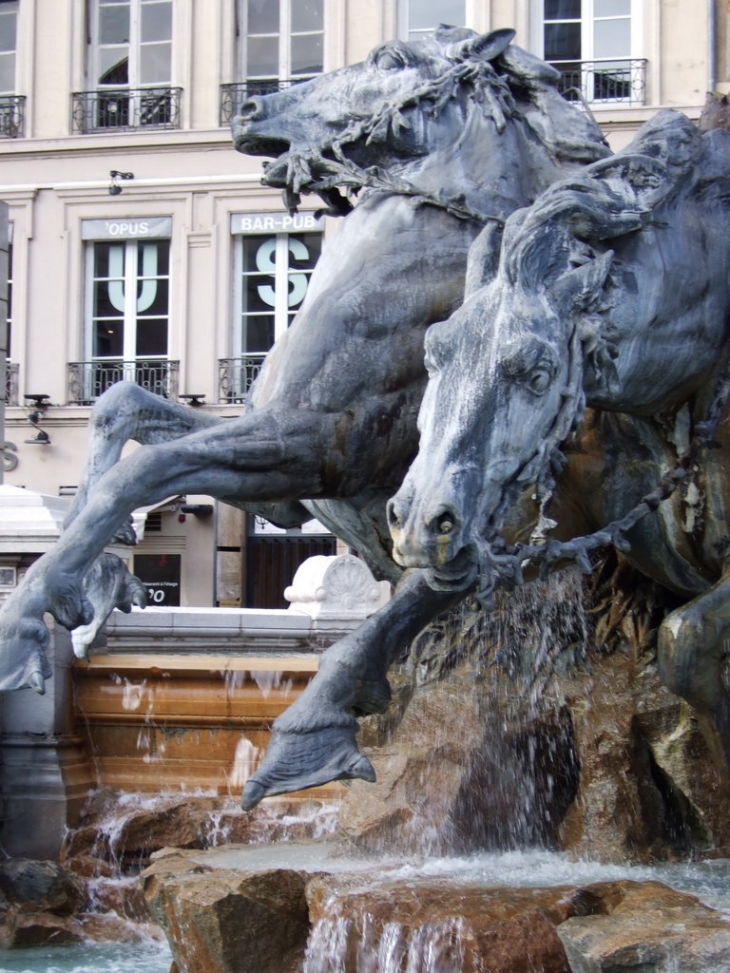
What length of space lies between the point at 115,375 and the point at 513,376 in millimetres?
21856

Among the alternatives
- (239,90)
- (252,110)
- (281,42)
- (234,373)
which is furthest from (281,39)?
(252,110)

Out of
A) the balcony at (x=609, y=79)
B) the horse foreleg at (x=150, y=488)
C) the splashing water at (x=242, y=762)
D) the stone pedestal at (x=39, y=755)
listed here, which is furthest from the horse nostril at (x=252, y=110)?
the balcony at (x=609, y=79)

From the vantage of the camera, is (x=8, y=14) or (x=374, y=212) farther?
(x=8, y=14)

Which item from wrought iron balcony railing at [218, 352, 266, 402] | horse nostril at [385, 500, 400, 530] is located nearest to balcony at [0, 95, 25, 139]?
wrought iron balcony railing at [218, 352, 266, 402]

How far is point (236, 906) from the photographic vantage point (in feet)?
15.9

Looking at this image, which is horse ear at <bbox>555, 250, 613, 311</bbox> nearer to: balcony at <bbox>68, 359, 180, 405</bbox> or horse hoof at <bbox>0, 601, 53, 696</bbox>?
horse hoof at <bbox>0, 601, 53, 696</bbox>

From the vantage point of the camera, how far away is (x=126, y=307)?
85.7ft

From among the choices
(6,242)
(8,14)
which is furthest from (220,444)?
(8,14)

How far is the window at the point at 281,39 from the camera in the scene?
86.7 ft

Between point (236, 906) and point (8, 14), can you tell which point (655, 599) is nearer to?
point (236, 906)

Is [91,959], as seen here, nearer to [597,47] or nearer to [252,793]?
[252,793]

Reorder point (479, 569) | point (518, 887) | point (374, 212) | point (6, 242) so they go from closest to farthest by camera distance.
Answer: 1. point (479, 569)
2. point (518, 887)
3. point (374, 212)
4. point (6, 242)

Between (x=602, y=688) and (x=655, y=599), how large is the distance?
35 centimetres

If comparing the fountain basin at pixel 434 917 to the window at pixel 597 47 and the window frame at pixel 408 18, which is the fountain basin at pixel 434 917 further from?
the window frame at pixel 408 18
